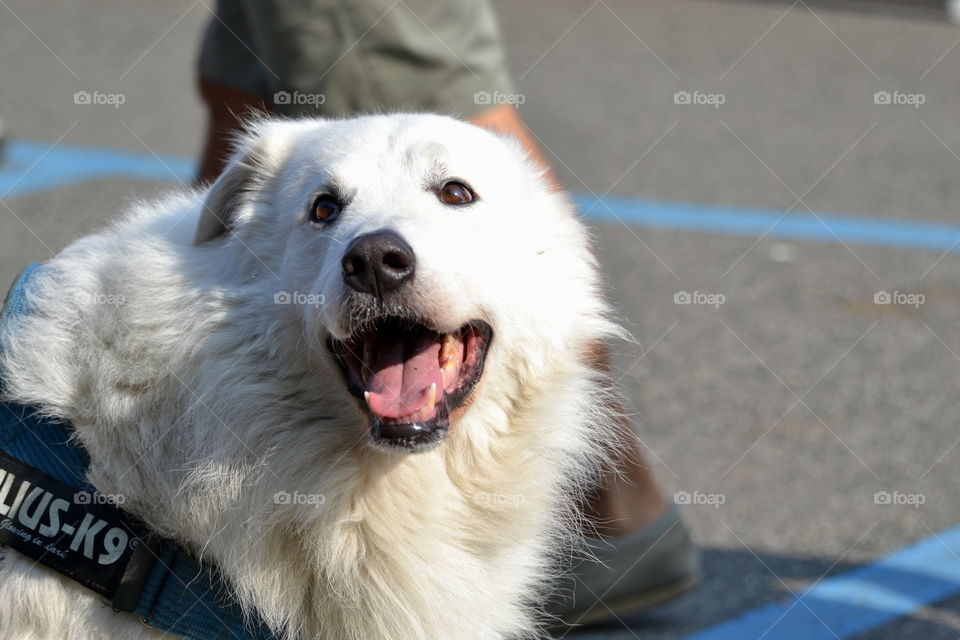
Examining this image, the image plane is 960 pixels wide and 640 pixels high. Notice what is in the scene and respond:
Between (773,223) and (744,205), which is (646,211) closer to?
(744,205)

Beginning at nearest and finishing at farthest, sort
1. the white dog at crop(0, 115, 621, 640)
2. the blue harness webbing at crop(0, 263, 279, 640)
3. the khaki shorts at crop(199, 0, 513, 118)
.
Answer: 1. the blue harness webbing at crop(0, 263, 279, 640)
2. the white dog at crop(0, 115, 621, 640)
3. the khaki shorts at crop(199, 0, 513, 118)

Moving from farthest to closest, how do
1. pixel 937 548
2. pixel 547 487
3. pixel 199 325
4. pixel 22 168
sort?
pixel 22 168
pixel 937 548
pixel 547 487
pixel 199 325

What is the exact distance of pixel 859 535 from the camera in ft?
14.3

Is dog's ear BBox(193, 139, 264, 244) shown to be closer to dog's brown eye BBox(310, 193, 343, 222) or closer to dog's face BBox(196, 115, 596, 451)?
dog's face BBox(196, 115, 596, 451)

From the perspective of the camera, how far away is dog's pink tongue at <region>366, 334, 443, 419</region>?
2.41 metres

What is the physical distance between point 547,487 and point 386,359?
1.82 feet

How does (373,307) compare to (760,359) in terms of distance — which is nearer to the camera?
(373,307)

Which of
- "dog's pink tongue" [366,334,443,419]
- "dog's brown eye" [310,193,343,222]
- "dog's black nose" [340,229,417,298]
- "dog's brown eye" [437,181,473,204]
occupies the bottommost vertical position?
"dog's pink tongue" [366,334,443,419]

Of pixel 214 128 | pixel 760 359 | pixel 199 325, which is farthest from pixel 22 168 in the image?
pixel 199 325

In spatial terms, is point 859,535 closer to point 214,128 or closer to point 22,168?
point 214,128

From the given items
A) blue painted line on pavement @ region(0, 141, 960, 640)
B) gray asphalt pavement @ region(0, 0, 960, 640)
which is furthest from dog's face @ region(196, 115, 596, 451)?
blue painted line on pavement @ region(0, 141, 960, 640)

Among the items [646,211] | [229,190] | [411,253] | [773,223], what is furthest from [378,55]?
[773,223]

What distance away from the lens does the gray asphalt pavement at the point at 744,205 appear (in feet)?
14.8

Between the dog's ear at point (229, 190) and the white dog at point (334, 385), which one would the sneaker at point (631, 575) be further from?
the dog's ear at point (229, 190)
